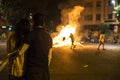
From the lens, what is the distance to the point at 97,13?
244 ft

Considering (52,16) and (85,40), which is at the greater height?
(52,16)

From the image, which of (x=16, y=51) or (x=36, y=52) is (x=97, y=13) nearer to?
(x=16, y=51)

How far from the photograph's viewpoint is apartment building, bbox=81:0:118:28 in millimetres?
72188

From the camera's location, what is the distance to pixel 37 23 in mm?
6188

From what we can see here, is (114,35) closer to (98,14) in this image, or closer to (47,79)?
(98,14)

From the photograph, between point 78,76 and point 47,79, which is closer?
point 47,79

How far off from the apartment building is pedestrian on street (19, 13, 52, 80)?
6484 centimetres

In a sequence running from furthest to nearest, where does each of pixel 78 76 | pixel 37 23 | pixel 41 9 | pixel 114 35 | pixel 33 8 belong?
1. pixel 114 35
2. pixel 41 9
3. pixel 33 8
4. pixel 78 76
5. pixel 37 23

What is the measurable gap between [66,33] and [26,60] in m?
39.4

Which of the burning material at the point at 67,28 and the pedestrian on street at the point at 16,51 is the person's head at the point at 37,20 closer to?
the pedestrian on street at the point at 16,51

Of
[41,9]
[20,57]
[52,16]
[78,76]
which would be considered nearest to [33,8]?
[41,9]

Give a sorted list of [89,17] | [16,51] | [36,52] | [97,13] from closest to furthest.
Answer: [36,52] → [16,51] → [97,13] → [89,17]

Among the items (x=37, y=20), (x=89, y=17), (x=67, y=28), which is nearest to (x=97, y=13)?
(x=89, y=17)

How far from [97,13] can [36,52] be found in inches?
2714
